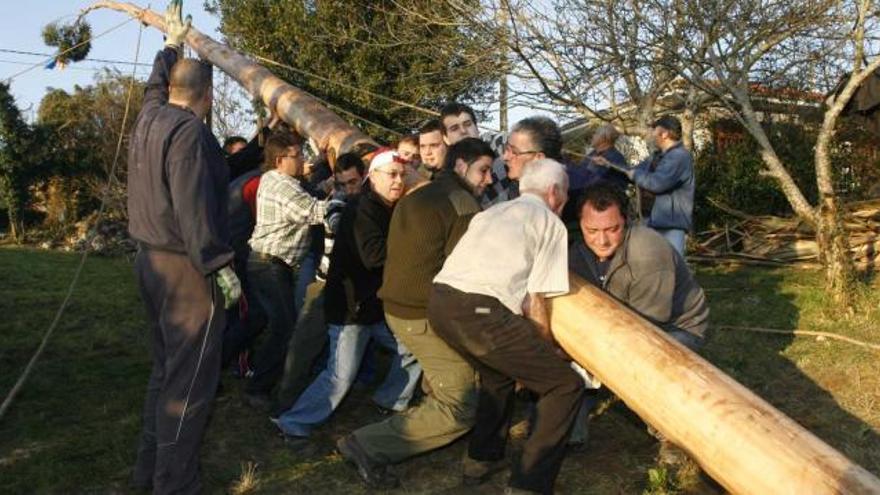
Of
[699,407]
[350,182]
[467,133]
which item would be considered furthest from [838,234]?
[699,407]

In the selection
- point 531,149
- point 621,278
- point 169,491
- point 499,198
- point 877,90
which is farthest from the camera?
point 877,90

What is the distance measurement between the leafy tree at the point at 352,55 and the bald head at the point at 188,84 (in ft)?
27.6

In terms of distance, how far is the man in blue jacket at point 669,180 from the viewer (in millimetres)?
6305

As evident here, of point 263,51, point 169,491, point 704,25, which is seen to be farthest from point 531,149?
point 263,51

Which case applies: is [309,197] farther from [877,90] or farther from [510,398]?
[877,90]

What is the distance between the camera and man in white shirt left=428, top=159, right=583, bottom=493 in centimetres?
368

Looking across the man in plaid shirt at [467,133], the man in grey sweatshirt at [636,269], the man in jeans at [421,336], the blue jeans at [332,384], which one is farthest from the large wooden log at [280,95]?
the man in grey sweatshirt at [636,269]

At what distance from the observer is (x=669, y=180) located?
20.7 feet

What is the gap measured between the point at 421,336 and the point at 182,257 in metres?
1.23

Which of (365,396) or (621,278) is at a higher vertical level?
(621,278)

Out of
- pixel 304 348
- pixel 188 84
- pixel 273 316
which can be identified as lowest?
pixel 304 348

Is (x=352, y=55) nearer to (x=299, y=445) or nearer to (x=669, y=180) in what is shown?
(x=669, y=180)

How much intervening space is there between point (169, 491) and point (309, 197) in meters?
1.96

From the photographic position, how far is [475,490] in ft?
13.3
